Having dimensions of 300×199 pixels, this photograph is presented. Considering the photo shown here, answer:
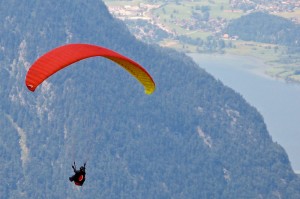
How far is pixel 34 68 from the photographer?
67.9m

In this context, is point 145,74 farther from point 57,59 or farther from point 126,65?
point 57,59

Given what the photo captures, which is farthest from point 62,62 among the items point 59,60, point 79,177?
point 79,177

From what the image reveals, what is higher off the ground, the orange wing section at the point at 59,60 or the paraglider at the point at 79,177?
the orange wing section at the point at 59,60

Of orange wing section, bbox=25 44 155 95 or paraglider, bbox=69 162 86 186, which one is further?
paraglider, bbox=69 162 86 186

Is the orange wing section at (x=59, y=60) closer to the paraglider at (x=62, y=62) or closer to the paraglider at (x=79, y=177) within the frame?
the paraglider at (x=62, y=62)

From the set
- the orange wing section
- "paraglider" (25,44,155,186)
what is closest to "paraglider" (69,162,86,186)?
"paraglider" (25,44,155,186)

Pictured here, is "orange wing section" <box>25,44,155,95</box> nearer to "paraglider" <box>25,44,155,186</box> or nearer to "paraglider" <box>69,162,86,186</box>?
"paraglider" <box>25,44,155,186</box>

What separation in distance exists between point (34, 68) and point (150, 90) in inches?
372

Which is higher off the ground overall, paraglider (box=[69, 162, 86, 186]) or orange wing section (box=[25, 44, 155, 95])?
orange wing section (box=[25, 44, 155, 95])

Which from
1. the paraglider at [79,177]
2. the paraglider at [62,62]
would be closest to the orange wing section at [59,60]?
the paraglider at [62,62]

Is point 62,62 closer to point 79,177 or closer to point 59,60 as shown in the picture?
point 59,60

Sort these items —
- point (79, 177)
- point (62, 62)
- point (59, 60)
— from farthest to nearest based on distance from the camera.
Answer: point (59, 60) < point (79, 177) < point (62, 62)

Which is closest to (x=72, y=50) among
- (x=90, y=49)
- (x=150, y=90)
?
(x=90, y=49)

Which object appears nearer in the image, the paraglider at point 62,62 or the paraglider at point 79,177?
the paraglider at point 62,62
